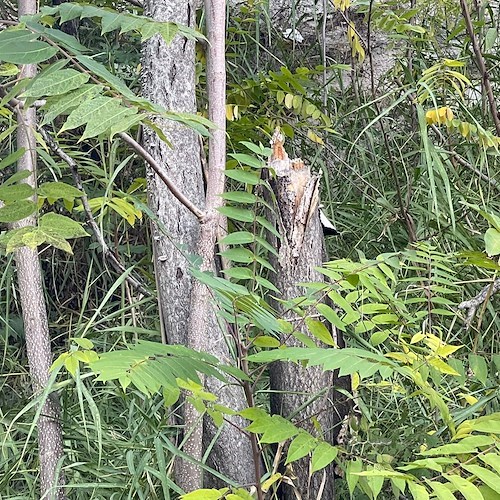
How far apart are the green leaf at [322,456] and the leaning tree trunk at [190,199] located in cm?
40

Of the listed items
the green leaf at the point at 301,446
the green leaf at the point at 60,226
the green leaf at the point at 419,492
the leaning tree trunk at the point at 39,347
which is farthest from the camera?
the leaning tree trunk at the point at 39,347

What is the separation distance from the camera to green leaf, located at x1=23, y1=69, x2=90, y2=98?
0.77m

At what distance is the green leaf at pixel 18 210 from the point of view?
3.19 feet

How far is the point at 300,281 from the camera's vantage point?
4.21ft

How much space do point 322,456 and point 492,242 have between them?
40 centimetres

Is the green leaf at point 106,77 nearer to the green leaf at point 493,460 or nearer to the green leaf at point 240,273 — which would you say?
the green leaf at point 240,273

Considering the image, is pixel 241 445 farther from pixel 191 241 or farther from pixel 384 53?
pixel 384 53

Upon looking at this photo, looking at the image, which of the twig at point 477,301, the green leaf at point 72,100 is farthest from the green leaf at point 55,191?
the twig at point 477,301

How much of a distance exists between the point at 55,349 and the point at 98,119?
4.53 feet

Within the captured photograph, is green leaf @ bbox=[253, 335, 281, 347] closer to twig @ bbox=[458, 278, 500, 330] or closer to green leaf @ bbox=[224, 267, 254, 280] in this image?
green leaf @ bbox=[224, 267, 254, 280]

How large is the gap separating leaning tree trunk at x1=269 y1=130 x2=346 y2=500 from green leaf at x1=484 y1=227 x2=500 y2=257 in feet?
1.29

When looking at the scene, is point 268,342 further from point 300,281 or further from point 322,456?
point 300,281

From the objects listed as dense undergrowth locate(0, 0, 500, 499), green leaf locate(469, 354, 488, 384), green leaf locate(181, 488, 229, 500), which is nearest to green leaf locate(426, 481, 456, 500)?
dense undergrowth locate(0, 0, 500, 499)

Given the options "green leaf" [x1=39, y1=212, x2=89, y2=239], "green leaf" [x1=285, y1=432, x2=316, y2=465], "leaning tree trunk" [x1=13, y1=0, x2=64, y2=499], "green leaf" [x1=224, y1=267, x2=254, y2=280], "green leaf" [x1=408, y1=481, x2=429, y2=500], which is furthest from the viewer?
"leaning tree trunk" [x1=13, y1=0, x2=64, y2=499]
